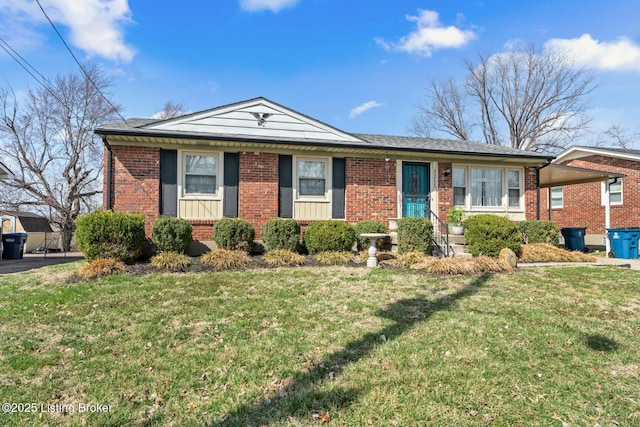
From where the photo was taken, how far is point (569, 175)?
A: 42.1 feet

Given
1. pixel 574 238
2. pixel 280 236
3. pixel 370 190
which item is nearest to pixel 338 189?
pixel 370 190

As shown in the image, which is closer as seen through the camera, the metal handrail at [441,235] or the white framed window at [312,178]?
the metal handrail at [441,235]

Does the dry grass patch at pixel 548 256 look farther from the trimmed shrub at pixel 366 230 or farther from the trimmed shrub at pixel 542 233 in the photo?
the trimmed shrub at pixel 366 230

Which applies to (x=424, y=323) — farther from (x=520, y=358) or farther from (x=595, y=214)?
(x=595, y=214)

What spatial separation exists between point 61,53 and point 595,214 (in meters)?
21.5

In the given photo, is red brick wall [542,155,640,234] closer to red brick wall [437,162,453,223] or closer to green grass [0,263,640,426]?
red brick wall [437,162,453,223]

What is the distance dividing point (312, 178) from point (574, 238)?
9.45 meters

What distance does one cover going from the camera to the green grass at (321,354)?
2.64 m

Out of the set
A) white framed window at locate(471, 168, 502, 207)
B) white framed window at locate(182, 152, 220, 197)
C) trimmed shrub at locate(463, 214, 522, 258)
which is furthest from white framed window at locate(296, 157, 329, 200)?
white framed window at locate(471, 168, 502, 207)

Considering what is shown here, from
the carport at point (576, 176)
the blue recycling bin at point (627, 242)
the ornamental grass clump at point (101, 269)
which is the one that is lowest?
the ornamental grass clump at point (101, 269)

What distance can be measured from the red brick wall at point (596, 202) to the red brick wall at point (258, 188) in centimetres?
1530

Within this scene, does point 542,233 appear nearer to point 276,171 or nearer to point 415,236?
point 415,236

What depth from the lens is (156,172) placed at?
952 centimetres

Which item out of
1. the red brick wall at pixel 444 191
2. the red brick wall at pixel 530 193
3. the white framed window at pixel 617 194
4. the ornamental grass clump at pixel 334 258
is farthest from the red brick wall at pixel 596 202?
the ornamental grass clump at pixel 334 258
